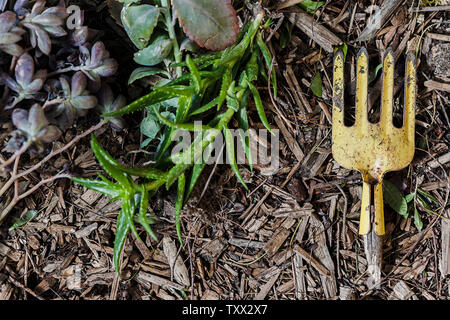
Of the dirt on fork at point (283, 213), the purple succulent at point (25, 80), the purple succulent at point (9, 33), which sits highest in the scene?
the purple succulent at point (9, 33)

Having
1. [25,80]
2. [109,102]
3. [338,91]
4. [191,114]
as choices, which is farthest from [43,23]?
[338,91]

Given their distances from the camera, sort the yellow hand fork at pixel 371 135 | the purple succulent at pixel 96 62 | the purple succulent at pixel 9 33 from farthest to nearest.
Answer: the yellow hand fork at pixel 371 135
the purple succulent at pixel 96 62
the purple succulent at pixel 9 33

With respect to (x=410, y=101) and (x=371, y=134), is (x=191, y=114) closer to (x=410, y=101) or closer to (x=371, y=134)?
(x=371, y=134)

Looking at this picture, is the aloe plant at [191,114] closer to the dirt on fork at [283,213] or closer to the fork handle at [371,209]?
the dirt on fork at [283,213]

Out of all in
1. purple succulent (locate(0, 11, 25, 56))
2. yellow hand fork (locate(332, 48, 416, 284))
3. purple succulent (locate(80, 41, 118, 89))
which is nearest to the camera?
purple succulent (locate(0, 11, 25, 56))

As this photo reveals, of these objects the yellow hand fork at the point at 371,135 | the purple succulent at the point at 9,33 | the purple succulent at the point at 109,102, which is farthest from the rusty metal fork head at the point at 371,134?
the purple succulent at the point at 9,33

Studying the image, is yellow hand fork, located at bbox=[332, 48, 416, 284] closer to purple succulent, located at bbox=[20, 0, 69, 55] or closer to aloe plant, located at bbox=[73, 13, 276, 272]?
aloe plant, located at bbox=[73, 13, 276, 272]

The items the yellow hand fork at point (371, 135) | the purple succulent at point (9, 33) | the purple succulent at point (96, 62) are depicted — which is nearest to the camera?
the purple succulent at point (9, 33)

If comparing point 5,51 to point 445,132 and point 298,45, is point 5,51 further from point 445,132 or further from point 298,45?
point 445,132

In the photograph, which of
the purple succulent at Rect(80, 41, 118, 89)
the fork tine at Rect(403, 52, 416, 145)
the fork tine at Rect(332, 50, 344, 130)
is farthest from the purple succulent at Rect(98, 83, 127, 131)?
the fork tine at Rect(403, 52, 416, 145)

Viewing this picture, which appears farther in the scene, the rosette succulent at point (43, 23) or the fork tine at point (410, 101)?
the fork tine at point (410, 101)
